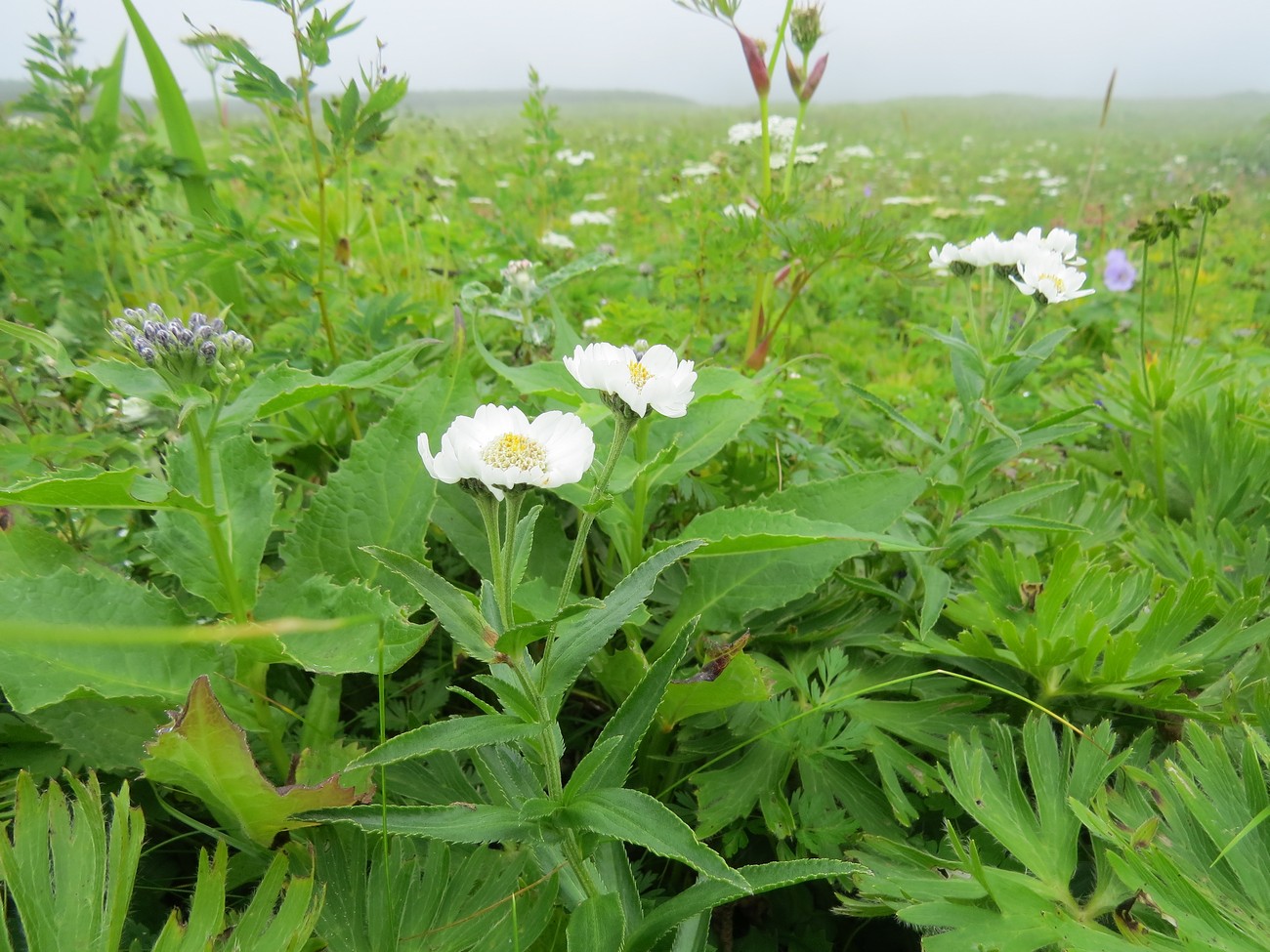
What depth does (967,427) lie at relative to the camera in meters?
1.43

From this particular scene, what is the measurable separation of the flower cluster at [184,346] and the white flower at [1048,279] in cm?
129

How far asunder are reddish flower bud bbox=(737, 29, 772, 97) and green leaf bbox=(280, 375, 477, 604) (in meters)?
1.13

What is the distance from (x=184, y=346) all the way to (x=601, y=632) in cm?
62

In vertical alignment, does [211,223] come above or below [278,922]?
above

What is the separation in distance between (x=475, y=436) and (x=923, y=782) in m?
0.85

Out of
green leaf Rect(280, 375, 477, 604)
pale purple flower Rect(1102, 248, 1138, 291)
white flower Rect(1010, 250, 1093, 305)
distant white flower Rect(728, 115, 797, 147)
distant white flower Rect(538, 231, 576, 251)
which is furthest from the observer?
pale purple flower Rect(1102, 248, 1138, 291)

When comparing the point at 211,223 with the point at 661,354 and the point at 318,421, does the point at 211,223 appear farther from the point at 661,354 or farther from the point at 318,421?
the point at 661,354

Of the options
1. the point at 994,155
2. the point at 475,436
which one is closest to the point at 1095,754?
the point at 475,436

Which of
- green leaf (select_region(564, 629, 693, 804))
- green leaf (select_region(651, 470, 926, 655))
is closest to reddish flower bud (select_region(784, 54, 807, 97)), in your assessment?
green leaf (select_region(651, 470, 926, 655))

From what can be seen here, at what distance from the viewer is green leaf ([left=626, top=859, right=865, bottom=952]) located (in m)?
0.74

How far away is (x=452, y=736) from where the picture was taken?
720mm

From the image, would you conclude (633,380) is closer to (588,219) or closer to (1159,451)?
(1159,451)

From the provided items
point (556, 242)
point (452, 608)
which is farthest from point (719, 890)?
point (556, 242)

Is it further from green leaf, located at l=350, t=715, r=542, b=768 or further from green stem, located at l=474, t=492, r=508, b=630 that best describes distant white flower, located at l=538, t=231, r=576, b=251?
green leaf, located at l=350, t=715, r=542, b=768
